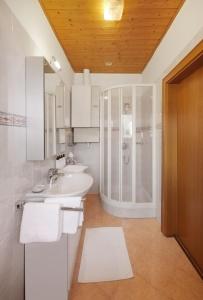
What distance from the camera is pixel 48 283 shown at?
147cm

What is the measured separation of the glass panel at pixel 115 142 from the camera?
327 cm

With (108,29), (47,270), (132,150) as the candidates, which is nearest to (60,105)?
(108,29)

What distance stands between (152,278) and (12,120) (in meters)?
1.79

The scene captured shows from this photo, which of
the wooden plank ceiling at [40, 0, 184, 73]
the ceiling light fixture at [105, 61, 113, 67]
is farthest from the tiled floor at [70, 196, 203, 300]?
the ceiling light fixture at [105, 61, 113, 67]

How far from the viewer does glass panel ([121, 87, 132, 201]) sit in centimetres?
317

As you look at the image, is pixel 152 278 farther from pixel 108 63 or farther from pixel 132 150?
pixel 108 63

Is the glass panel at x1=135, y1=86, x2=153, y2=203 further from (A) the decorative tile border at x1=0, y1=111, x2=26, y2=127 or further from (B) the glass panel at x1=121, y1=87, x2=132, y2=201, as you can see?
(A) the decorative tile border at x1=0, y1=111, x2=26, y2=127

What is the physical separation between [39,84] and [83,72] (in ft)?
8.26

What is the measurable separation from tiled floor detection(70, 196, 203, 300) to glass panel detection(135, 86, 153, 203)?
66cm

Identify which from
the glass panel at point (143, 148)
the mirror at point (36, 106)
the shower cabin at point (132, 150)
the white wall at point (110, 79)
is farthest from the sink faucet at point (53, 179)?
the white wall at point (110, 79)

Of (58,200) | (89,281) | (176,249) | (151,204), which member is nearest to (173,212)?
(176,249)

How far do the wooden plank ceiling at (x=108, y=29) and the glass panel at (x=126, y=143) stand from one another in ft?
1.99

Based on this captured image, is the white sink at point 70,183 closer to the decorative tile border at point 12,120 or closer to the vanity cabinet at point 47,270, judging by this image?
the vanity cabinet at point 47,270

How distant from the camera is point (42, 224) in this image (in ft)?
4.32
